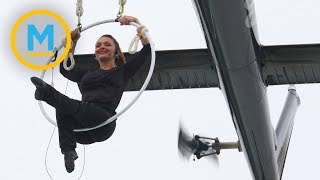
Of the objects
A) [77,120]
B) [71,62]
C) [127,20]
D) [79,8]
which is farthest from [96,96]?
[79,8]

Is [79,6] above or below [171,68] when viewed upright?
below

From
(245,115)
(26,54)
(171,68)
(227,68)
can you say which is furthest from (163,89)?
(26,54)

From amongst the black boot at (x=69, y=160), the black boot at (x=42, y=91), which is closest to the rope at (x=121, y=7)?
the black boot at (x=42, y=91)

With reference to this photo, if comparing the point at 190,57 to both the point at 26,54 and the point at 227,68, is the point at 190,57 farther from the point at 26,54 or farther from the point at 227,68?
the point at 26,54

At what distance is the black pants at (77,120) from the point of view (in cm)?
Answer: 912

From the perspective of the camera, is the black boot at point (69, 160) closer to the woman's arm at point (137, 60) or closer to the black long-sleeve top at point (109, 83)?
the black long-sleeve top at point (109, 83)

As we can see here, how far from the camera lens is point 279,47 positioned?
14.0 metres

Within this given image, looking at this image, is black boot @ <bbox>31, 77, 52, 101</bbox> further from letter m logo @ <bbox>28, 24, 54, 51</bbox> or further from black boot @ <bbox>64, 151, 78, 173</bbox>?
letter m logo @ <bbox>28, 24, 54, 51</bbox>

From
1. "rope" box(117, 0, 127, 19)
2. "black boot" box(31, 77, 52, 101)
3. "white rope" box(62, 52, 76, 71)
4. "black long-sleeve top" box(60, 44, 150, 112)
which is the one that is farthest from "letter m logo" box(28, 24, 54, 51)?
"black boot" box(31, 77, 52, 101)

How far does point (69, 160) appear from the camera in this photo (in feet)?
30.1

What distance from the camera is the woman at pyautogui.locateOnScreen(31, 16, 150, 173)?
9234 millimetres

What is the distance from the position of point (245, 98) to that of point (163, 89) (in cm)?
276

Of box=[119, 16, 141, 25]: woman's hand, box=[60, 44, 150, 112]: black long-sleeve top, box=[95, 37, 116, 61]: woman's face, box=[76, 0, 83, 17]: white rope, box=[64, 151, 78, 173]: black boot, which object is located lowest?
box=[64, 151, 78, 173]: black boot

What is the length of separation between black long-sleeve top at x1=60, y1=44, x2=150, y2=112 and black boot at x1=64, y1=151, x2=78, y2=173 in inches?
27.8
